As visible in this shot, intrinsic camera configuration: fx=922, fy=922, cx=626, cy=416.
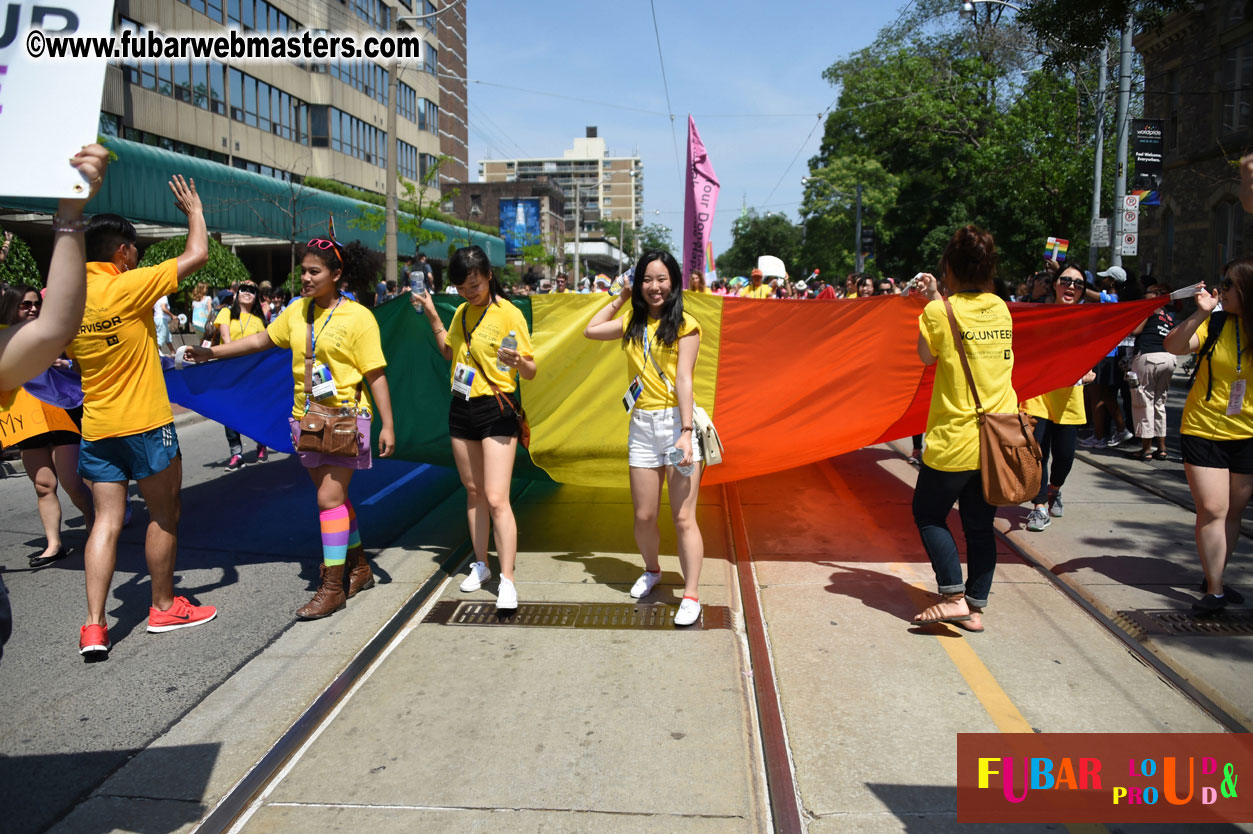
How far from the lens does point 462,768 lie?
3328 mm

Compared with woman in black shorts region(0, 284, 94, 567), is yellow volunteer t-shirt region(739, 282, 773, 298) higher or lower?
higher

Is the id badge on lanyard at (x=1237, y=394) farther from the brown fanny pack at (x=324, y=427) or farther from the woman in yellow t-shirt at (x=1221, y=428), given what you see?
the brown fanny pack at (x=324, y=427)

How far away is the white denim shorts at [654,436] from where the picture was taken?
4.64 m

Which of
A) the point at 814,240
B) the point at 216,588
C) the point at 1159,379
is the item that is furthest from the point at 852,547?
the point at 814,240

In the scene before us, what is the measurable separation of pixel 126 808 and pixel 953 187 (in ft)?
135

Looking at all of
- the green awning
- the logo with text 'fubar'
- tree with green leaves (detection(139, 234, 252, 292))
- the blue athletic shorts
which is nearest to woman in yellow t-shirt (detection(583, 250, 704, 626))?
the logo with text 'fubar'

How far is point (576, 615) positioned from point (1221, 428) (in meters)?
3.48

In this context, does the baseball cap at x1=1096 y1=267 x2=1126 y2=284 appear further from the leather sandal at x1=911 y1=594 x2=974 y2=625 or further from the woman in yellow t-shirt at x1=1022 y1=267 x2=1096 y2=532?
the leather sandal at x1=911 y1=594 x2=974 y2=625

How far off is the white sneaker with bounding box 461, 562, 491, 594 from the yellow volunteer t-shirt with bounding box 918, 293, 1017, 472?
8.36ft

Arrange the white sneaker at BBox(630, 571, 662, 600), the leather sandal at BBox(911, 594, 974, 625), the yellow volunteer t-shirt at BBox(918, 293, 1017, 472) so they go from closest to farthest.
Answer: the yellow volunteer t-shirt at BBox(918, 293, 1017, 472) < the leather sandal at BBox(911, 594, 974, 625) < the white sneaker at BBox(630, 571, 662, 600)

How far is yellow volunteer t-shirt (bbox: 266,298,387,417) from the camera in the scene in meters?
4.78

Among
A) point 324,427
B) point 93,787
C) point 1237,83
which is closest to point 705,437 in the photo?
point 324,427

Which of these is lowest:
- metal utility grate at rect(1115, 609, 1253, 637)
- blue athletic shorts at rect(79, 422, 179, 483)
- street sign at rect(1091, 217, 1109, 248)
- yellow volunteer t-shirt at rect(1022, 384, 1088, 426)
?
metal utility grate at rect(1115, 609, 1253, 637)

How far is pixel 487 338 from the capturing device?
4.96m
